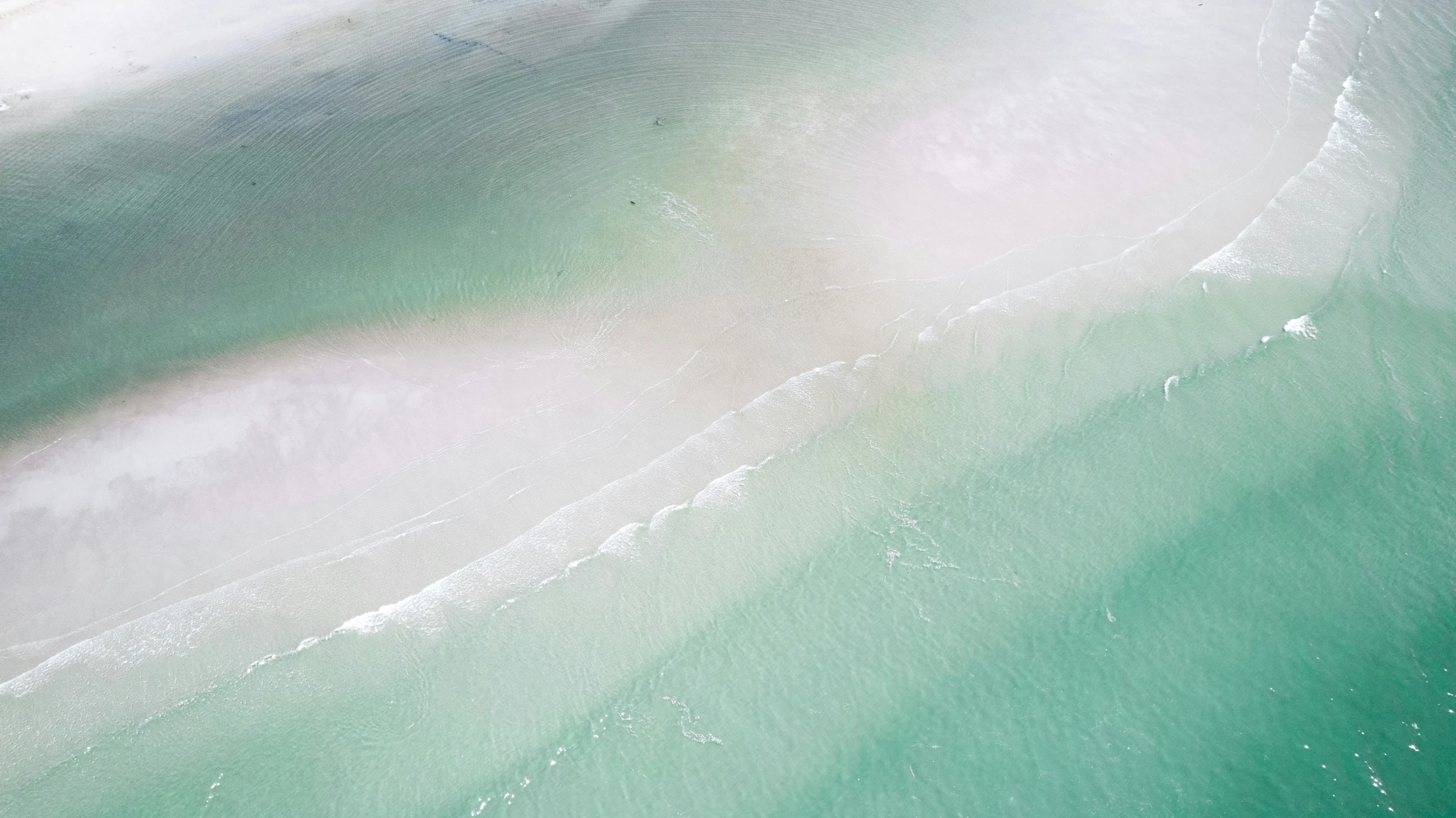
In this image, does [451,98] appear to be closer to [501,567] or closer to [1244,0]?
[501,567]

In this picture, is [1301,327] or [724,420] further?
[1301,327]

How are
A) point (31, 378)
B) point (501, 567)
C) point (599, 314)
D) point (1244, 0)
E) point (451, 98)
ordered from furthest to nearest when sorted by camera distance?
point (1244, 0) → point (451, 98) → point (599, 314) → point (31, 378) → point (501, 567)

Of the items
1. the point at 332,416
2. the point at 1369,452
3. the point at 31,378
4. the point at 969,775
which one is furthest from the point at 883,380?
the point at 31,378

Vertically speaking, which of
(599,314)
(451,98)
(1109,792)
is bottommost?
(1109,792)

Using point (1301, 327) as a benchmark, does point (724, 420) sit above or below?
below

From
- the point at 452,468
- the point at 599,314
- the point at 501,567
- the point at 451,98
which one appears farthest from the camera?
the point at 451,98

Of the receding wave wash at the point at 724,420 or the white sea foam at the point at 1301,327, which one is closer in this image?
the receding wave wash at the point at 724,420

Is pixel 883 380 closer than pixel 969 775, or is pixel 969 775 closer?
pixel 969 775

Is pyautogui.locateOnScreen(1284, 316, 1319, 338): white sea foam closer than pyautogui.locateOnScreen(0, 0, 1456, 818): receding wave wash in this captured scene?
No
